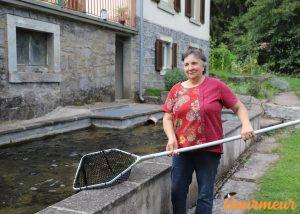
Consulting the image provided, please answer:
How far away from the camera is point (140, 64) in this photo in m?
14.0

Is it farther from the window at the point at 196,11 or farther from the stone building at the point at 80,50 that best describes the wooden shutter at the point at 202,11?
the stone building at the point at 80,50

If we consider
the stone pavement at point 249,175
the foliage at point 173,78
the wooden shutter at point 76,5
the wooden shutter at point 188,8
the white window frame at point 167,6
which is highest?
the wooden shutter at point 188,8

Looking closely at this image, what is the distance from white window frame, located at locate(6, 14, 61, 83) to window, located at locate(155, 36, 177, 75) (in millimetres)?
5749

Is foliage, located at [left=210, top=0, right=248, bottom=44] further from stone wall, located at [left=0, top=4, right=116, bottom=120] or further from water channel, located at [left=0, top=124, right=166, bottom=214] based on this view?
water channel, located at [left=0, top=124, right=166, bottom=214]

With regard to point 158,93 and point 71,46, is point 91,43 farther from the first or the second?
point 158,93

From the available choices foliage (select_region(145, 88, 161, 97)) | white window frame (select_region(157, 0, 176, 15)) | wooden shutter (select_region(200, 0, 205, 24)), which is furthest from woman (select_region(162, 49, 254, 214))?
wooden shutter (select_region(200, 0, 205, 24))

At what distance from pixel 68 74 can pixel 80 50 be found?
0.85 meters

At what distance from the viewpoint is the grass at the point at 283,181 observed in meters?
4.39

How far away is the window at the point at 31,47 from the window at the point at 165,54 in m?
5.92

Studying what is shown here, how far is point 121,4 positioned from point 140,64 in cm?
205

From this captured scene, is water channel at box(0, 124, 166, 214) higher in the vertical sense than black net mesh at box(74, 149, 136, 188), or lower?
lower

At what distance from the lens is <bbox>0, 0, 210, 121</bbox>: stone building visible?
28.4 ft

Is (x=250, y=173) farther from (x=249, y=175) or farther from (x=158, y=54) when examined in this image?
(x=158, y=54)

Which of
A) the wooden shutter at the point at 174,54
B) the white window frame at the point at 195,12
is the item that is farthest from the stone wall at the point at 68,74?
the white window frame at the point at 195,12
